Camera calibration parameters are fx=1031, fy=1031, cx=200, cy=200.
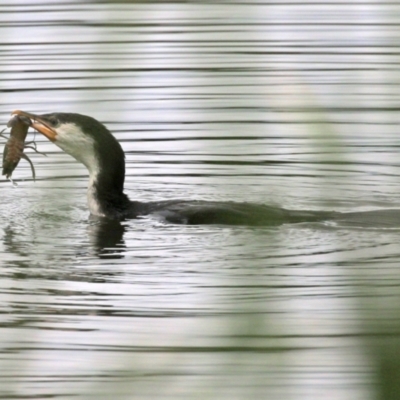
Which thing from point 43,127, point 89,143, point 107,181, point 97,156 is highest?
point 43,127

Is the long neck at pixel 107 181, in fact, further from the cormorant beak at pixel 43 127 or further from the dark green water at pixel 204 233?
the cormorant beak at pixel 43 127

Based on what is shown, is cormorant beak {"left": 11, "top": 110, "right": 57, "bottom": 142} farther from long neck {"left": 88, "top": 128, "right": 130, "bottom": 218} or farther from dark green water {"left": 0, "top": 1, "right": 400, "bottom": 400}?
dark green water {"left": 0, "top": 1, "right": 400, "bottom": 400}

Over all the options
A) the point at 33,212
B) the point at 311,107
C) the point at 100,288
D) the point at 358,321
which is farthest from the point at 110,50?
the point at 33,212

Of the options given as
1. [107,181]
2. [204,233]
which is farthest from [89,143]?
[204,233]

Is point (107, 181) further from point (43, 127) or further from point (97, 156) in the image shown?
point (43, 127)

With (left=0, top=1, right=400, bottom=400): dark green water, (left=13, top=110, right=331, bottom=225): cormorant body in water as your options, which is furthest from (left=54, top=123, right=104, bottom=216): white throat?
(left=0, top=1, right=400, bottom=400): dark green water

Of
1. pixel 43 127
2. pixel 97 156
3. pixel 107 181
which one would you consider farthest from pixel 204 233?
pixel 43 127

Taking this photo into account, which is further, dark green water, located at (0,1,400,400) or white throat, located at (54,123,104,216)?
white throat, located at (54,123,104,216)

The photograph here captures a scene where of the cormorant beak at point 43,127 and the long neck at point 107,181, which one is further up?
the cormorant beak at point 43,127

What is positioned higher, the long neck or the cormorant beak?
the cormorant beak

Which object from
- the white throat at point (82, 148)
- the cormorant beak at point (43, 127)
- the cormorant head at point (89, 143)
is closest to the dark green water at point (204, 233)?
the white throat at point (82, 148)

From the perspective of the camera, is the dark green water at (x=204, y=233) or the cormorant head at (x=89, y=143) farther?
the cormorant head at (x=89, y=143)

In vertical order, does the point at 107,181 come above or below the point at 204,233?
above

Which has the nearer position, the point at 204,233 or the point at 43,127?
the point at 204,233
